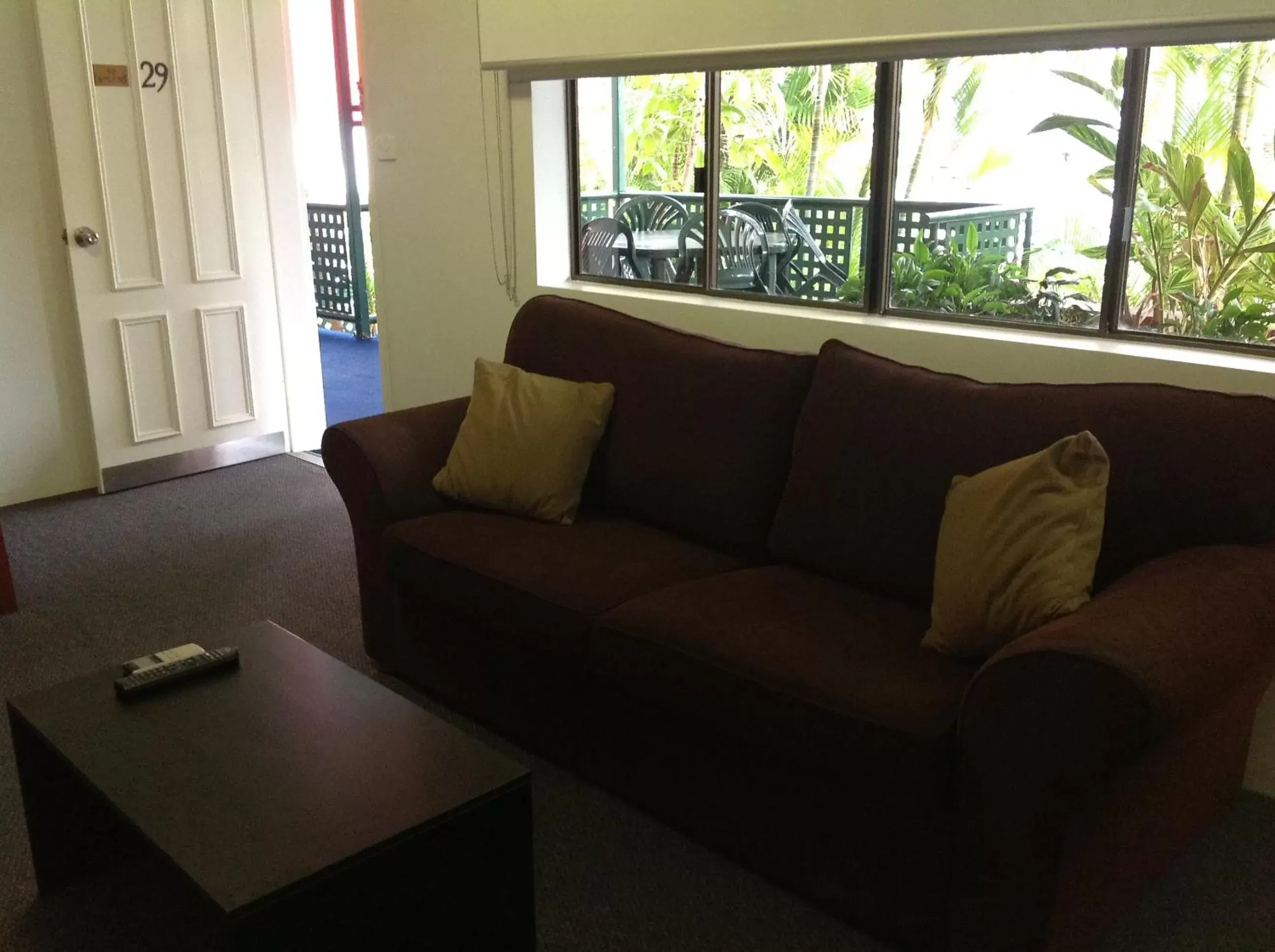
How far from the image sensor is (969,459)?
2193 mm

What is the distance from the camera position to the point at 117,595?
11.2ft

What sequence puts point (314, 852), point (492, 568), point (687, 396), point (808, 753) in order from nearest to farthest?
point (314, 852) < point (808, 753) < point (492, 568) < point (687, 396)

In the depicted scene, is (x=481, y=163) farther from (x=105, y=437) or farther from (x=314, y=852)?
(x=314, y=852)

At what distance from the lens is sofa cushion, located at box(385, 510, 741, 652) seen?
2318 mm

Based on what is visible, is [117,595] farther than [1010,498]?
Yes

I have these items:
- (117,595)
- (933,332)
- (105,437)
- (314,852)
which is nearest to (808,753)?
(314,852)

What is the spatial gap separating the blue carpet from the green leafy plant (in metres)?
2.54

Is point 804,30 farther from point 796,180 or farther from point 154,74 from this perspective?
point 154,74

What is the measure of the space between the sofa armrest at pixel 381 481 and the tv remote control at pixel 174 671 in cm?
69

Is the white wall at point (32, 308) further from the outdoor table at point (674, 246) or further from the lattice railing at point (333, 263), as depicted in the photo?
the lattice railing at point (333, 263)

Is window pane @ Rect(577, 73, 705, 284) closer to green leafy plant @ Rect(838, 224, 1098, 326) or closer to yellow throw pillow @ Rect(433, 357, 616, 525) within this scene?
green leafy plant @ Rect(838, 224, 1098, 326)

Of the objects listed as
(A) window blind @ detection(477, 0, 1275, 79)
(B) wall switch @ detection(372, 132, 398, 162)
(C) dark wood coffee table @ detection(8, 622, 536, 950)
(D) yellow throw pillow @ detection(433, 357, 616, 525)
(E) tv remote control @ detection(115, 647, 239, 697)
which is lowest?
(C) dark wood coffee table @ detection(8, 622, 536, 950)

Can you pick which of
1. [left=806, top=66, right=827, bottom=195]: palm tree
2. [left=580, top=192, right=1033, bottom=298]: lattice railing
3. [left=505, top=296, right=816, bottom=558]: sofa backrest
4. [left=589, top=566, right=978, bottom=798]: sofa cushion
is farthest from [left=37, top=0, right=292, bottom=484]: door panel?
[left=589, top=566, right=978, bottom=798]: sofa cushion

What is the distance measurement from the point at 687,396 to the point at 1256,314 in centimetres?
127
